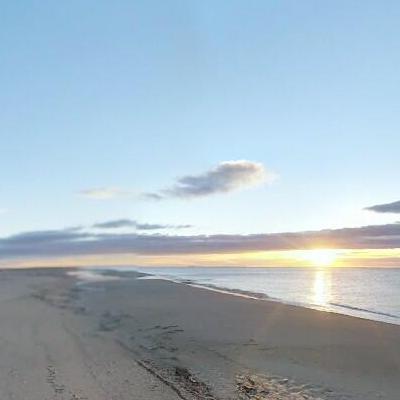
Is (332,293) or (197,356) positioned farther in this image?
(332,293)

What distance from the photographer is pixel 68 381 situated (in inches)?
463

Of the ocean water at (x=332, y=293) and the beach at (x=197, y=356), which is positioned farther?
the ocean water at (x=332, y=293)

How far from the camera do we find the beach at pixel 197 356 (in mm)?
11438

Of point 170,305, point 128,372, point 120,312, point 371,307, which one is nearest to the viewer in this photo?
point 128,372

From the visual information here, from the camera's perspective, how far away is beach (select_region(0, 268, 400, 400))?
11438 mm

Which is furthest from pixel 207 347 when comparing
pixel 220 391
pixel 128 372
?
pixel 220 391

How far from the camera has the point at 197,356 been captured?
15.4m

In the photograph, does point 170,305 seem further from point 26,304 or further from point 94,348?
point 94,348

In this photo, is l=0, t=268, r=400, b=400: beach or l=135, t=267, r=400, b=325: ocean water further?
l=135, t=267, r=400, b=325: ocean water

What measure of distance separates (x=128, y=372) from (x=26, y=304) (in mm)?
20121

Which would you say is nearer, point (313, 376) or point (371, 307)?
point (313, 376)

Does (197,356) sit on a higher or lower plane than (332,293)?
higher

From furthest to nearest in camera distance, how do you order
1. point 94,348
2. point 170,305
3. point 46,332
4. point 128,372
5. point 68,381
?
1. point 170,305
2. point 46,332
3. point 94,348
4. point 128,372
5. point 68,381

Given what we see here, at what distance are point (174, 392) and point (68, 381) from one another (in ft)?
7.71
